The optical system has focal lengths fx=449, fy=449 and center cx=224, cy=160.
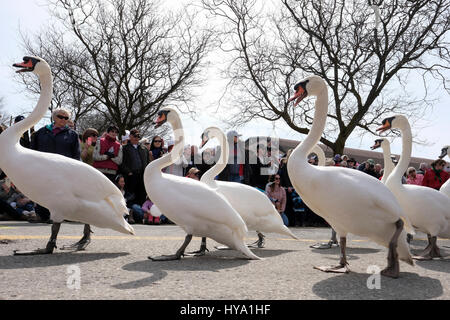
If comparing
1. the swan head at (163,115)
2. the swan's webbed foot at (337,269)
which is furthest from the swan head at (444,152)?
the swan head at (163,115)

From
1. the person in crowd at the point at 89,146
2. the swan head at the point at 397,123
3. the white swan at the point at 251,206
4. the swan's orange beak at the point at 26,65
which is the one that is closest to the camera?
the swan's orange beak at the point at 26,65

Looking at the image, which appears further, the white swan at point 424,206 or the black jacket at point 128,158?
the black jacket at point 128,158

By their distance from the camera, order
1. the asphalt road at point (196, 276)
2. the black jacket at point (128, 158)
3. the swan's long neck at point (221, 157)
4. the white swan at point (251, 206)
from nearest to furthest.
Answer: the asphalt road at point (196, 276)
the white swan at point (251, 206)
the swan's long neck at point (221, 157)
the black jacket at point (128, 158)

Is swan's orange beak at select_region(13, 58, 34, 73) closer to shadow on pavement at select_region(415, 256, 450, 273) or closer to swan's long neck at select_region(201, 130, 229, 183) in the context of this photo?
swan's long neck at select_region(201, 130, 229, 183)

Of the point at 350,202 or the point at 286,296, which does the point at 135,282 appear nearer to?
the point at 286,296

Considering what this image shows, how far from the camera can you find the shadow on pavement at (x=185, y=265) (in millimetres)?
3323

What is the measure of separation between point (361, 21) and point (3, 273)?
1460 cm

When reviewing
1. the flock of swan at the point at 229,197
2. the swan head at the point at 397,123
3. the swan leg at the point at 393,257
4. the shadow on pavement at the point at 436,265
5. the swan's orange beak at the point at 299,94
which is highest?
the swan's orange beak at the point at 299,94

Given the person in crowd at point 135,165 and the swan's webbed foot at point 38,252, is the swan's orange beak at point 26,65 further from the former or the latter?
the person in crowd at point 135,165

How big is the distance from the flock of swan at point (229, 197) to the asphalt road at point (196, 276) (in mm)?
237

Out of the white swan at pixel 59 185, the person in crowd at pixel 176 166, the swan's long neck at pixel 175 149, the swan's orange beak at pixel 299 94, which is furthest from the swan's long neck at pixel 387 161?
the person in crowd at pixel 176 166

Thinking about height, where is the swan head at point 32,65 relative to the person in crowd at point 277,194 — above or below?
above

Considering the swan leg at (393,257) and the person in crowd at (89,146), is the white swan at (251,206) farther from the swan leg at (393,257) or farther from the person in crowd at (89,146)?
the person in crowd at (89,146)

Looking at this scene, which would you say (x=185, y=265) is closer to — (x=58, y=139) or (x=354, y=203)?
(x=354, y=203)
